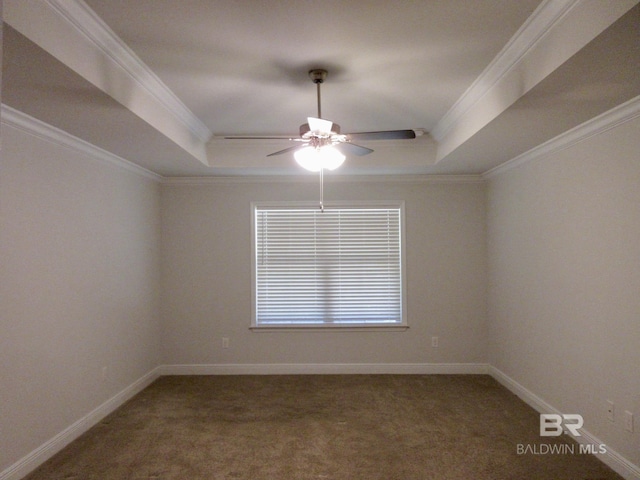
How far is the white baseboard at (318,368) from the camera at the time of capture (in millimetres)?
5086

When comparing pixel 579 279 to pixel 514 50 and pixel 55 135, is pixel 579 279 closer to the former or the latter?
pixel 514 50

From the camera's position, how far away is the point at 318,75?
2.77 m

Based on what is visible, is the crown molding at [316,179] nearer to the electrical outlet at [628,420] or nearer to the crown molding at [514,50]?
the crown molding at [514,50]

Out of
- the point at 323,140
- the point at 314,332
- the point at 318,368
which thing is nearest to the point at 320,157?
the point at 323,140

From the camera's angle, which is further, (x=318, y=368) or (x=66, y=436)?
(x=318, y=368)

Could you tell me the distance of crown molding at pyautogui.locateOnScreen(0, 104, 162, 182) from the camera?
272cm

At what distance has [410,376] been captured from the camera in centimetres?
498

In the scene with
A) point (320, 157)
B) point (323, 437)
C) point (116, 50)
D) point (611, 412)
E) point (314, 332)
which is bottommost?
point (323, 437)

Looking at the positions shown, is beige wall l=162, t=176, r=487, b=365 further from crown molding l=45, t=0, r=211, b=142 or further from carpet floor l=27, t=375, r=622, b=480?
crown molding l=45, t=0, r=211, b=142

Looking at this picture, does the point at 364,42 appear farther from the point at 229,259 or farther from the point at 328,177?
the point at 229,259

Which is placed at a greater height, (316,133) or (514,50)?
(514,50)

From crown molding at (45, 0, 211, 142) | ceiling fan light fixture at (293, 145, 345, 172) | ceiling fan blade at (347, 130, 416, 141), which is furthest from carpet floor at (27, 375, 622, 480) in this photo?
crown molding at (45, 0, 211, 142)

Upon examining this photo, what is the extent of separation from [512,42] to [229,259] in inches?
150

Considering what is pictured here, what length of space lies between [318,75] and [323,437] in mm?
2742
